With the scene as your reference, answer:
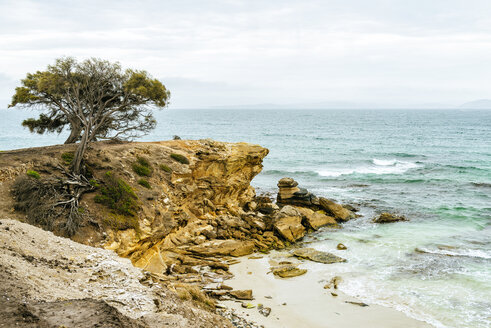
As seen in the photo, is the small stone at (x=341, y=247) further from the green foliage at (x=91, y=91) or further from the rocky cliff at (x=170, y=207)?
the green foliage at (x=91, y=91)

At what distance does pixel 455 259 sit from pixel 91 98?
23799 millimetres

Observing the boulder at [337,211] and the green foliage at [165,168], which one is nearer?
the green foliage at [165,168]

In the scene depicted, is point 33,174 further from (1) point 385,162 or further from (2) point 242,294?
(1) point 385,162

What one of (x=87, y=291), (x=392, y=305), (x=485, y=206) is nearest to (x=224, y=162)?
(x=392, y=305)

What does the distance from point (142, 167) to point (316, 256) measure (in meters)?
12.4

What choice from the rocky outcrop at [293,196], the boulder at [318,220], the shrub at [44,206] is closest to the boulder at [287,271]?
the boulder at [318,220]

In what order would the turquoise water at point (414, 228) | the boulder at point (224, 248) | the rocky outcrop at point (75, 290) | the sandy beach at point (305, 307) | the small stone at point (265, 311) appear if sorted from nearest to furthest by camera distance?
the rocky outcrop at point (75, 290) → the sandy beach at point (305, 307) → the small stone at point (265, 311) → the turquoise water at point (414, 228) → the boulder at point (224, 248)

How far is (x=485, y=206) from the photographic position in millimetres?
32375

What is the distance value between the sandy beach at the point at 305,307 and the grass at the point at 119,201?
20.0 ft

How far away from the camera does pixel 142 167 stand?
923 inches

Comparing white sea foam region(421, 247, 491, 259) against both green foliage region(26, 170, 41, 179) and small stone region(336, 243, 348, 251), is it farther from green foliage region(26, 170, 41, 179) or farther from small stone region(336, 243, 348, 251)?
green foliage region(26, 170, 41, 179)

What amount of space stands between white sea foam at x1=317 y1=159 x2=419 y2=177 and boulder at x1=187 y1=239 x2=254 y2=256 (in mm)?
28460

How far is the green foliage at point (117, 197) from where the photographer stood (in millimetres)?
18844

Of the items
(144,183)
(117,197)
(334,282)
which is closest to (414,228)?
(334,282)
